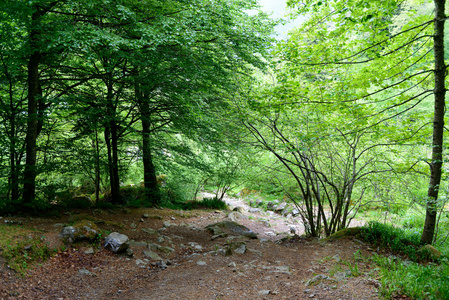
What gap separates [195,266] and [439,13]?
214 inches

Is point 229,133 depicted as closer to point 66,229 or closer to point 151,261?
point 151,261

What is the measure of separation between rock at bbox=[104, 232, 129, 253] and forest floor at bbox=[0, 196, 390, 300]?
0.29 ft

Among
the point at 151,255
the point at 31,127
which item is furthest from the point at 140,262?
the point at 31,127

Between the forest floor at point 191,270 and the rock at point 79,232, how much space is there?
0.12m

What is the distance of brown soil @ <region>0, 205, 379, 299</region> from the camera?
3.40 metres

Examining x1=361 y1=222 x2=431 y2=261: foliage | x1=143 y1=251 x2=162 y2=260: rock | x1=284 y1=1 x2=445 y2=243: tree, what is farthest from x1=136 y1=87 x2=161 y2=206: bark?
x1=361 y1=222 x2=431 y2=261: foliage

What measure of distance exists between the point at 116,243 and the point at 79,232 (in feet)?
2.22

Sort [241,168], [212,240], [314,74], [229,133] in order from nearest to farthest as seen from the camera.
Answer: [314,74] → [212,240] → [229,133] → [241,168]

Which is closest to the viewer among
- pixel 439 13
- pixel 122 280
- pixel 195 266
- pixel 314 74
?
pixel 439 13

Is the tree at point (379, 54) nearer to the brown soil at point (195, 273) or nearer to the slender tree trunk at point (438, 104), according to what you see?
the slender tree trunk at point (438, 104)

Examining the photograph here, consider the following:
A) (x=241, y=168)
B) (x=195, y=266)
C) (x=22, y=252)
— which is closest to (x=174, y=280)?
(x=195, y=266)

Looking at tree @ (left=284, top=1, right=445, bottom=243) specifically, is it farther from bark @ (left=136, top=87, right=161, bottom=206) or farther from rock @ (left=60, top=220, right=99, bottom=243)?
rock @ (left=60, top=220, right=99, bottom=243)

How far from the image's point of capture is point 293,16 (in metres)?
4.86

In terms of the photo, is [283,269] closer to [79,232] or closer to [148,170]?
[79,232]
